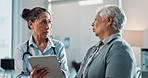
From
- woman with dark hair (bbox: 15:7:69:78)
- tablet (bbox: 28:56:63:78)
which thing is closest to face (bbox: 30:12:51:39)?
woman with dark hair (bbox: 15:7:69:78)

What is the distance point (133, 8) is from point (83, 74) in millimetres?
2337

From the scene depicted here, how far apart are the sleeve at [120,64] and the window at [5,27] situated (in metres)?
2.53

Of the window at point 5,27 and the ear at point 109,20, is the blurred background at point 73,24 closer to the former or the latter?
the window at point 5,27

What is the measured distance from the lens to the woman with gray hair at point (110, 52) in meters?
1.42

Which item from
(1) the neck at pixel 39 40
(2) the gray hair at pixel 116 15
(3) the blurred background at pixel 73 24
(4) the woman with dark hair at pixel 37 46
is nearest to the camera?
(2) the gray hair at pixel 116 15

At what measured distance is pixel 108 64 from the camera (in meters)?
1.46

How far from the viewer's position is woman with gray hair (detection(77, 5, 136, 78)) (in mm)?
1421

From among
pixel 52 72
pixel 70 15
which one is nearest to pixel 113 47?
pixel 52 72

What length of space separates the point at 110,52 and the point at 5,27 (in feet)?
8.32

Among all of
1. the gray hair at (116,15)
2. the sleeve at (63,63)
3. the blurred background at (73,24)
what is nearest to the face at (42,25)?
the sleeve at (63,63)

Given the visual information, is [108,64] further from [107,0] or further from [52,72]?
[107,0]

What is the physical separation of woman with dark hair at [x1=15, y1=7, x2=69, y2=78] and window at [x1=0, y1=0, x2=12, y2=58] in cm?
173

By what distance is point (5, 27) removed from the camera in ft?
12.0

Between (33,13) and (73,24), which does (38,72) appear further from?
(73,24)
